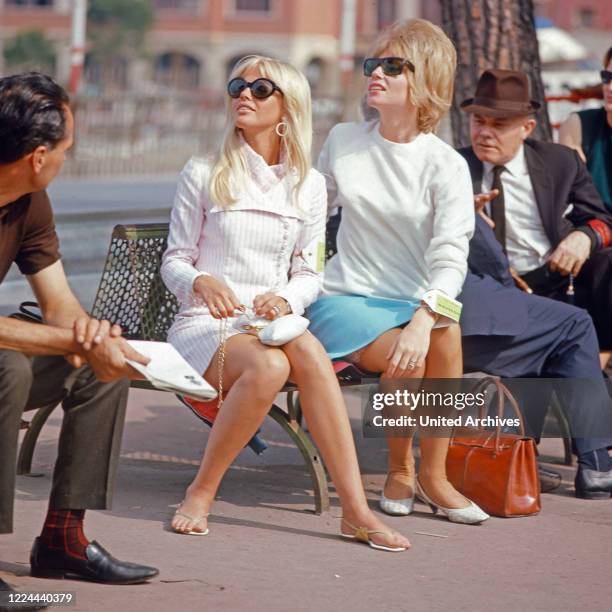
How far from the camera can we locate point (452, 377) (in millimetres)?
4844

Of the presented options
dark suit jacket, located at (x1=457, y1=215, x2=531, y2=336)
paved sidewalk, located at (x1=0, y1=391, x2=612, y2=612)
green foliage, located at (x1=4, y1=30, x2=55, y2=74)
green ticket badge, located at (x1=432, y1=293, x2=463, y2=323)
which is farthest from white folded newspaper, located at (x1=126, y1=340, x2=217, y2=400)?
green foliage, located at (x1=4, y1=30, x2=55, y2=74)

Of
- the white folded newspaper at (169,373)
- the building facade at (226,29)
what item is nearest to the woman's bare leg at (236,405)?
the white folded newspaper at (169,373)

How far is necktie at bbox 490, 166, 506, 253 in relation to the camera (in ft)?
18.5

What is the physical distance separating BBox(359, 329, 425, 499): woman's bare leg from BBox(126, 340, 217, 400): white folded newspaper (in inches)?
47.6

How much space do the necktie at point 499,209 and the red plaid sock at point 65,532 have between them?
7.67 feet

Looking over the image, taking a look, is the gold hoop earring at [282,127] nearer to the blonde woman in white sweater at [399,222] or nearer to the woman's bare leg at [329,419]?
the blonde woman in white sweater at [399,222]

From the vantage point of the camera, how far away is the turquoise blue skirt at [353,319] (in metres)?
4.86

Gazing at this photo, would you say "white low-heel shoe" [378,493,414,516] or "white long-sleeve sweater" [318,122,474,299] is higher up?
"white long-sleeve sweater" [318,122,474,299]

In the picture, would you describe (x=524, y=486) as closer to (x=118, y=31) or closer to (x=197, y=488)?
(x=197, y=488)

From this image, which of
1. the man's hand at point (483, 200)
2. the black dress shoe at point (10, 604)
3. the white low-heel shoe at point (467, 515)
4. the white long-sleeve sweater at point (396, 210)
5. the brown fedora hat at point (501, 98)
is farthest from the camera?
the brown fedora hat at point (501, 98)

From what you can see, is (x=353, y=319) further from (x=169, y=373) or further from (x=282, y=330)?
(x=169, y=373)

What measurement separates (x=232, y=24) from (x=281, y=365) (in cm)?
7210

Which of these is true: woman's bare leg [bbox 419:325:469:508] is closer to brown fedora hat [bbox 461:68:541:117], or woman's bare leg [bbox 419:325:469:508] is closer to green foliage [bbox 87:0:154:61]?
brown fedora hat [bbox 461:68:541:117]

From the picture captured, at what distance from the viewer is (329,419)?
448 cm
